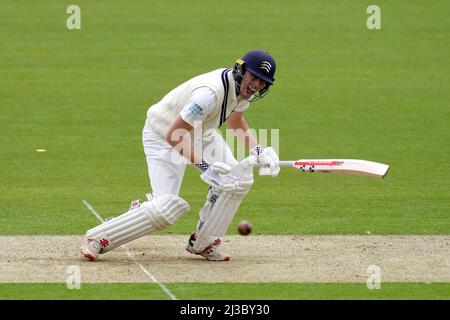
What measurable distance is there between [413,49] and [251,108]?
5256mm

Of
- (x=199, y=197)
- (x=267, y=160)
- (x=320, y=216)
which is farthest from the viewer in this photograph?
(x=199, y=197)

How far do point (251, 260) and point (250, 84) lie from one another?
1520mm

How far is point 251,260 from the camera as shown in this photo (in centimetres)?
945

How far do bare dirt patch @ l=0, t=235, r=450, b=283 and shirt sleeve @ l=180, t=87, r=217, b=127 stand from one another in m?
1.26

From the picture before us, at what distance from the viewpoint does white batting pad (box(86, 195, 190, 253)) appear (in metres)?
9.00

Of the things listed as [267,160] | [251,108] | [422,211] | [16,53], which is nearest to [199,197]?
[422,211]

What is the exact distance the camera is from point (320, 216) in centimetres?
1142

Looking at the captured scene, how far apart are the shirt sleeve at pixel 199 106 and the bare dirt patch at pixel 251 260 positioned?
1257 millimetres

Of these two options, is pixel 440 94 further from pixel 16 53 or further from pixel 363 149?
pixel 16 53
